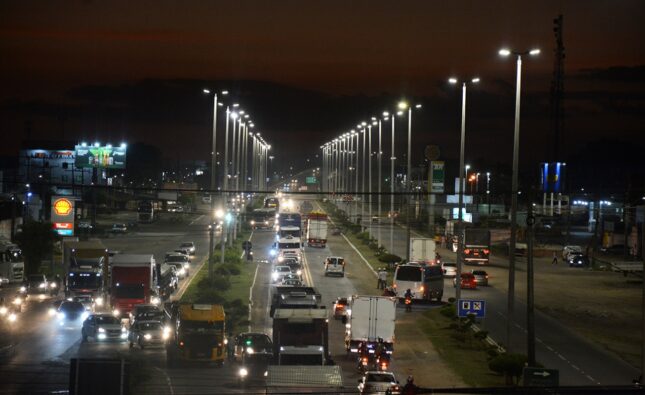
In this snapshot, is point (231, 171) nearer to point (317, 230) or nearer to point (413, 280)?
point (317, 230)

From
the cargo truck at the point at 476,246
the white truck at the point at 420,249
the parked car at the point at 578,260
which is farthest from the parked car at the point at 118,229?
the parked car at the point at 578,260

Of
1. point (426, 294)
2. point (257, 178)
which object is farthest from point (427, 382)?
point (257, 178)

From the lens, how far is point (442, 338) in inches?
1690

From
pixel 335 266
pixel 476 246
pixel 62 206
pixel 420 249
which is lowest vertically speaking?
pixel 335 266

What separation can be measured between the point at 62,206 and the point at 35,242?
7.38 m

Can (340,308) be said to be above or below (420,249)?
below

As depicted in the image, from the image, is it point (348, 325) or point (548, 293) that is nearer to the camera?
point (348, 325)

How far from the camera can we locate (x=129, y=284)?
1955 inches

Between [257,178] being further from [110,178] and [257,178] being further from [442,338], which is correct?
[442,338]

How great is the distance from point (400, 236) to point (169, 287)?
56911 mm

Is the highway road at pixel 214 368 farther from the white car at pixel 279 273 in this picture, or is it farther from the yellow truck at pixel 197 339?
the white car at pixel 279 273

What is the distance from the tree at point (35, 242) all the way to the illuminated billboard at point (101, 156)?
41.0 m

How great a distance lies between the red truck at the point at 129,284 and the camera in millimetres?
49438

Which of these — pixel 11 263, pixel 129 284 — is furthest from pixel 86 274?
pixel 11 263
